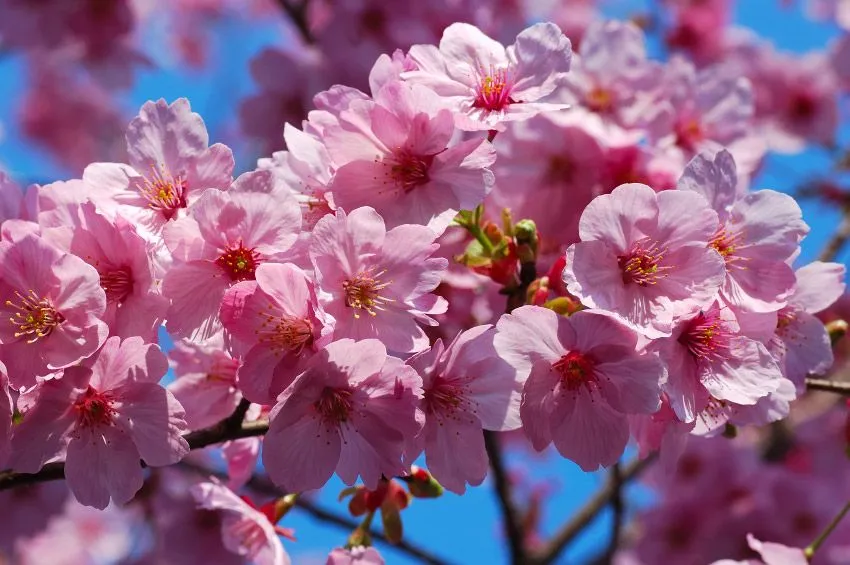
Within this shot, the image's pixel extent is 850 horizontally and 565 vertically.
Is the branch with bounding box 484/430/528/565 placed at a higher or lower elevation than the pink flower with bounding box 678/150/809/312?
lower

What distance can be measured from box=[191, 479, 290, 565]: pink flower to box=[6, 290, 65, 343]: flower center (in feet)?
1.51

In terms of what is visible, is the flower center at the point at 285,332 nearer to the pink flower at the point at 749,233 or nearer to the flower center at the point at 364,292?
the flower center at the point at 364,292

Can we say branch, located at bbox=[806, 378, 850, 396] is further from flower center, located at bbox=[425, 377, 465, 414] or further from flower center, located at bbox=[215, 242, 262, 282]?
flower center, located at bbox=[215, 242, 262, 282]

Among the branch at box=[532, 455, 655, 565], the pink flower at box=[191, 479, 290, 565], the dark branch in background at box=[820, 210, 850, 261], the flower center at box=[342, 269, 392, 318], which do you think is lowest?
the branch at box=[532, 455, 655, 565]

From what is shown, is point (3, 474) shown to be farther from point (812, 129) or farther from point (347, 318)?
point (812, 129)

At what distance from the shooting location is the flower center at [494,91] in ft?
5.21

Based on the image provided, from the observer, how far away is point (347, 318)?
4.49 ft

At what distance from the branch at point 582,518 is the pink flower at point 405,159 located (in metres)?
1.86

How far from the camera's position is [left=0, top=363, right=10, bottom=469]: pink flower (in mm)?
1312

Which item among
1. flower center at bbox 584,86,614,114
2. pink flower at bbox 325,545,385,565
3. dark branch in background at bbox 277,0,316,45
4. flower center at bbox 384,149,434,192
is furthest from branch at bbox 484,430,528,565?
dark branch in background at bbox 277,0,316,45

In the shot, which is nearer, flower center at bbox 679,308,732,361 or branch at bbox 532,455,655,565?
flower center at bbox 679,308,732,361

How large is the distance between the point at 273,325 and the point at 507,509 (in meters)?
1.74

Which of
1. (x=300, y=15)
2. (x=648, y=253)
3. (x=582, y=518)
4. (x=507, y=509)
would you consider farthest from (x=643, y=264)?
(x=300, y=15)

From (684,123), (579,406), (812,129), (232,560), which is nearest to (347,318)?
(579,406)
